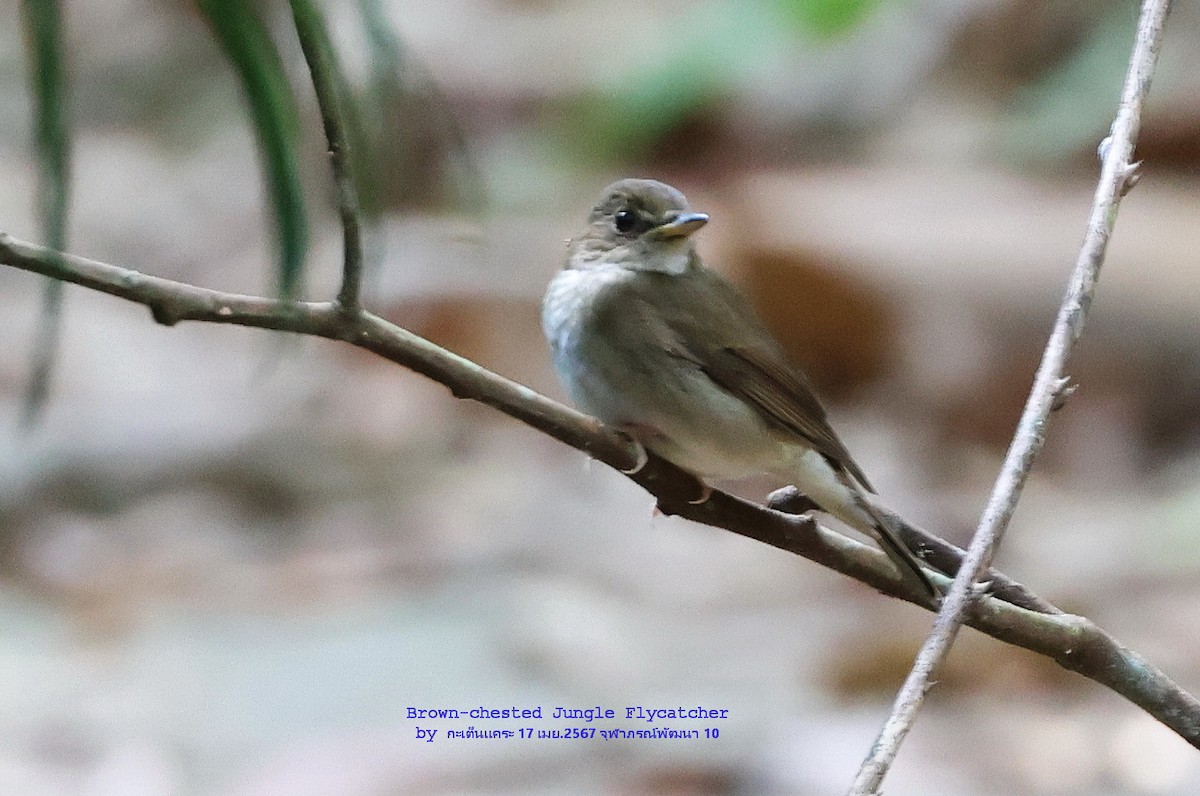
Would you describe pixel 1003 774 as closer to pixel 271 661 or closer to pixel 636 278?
pixel 636 278

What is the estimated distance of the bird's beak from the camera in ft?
8.91

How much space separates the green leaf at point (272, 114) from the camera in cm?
98

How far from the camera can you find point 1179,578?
5.59 meters

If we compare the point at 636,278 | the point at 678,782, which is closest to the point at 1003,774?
the point at 678,782

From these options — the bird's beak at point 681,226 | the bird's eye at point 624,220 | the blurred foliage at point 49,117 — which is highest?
the bird's eye at point 624,220

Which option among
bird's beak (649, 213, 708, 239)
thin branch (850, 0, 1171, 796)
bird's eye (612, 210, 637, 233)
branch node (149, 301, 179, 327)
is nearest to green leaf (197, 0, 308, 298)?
branch node (149, 301, 179, 327)

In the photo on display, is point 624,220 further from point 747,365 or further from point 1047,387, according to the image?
point 1047,387

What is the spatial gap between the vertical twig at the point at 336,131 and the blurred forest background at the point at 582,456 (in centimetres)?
163

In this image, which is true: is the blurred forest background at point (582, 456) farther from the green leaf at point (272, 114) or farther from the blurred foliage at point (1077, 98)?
the green leaf at point (272, 114)

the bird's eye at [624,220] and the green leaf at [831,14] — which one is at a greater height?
the green leaf at [831,14]

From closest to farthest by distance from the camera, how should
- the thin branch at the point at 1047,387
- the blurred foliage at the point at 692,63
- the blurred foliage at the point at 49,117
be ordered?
the blurred foliage at the point at 49,117, the thin branch at the point at 1047,387, the blurred foliage at the point at 692,63

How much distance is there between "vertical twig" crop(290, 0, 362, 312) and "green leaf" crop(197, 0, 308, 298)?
48 mm

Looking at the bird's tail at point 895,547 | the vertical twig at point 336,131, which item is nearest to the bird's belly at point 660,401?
the bird's tail at point 895,547

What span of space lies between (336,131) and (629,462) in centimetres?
71
